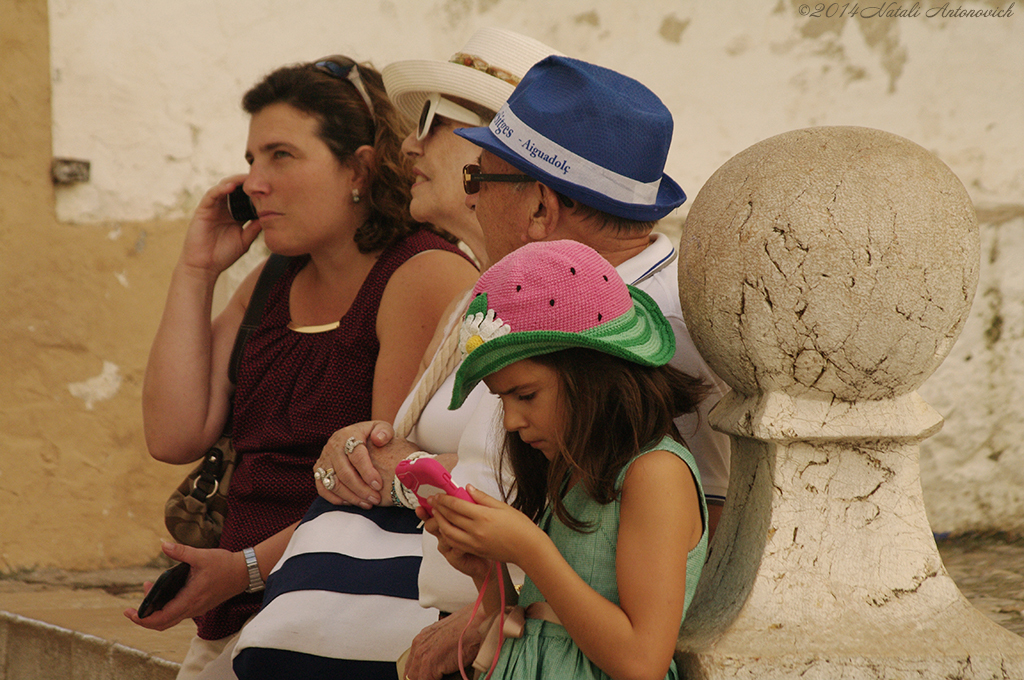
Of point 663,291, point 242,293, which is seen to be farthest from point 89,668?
point 663,291

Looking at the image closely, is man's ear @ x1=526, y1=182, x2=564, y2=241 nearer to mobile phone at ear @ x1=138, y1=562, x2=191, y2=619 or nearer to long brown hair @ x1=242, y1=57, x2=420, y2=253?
long brown hair @ x1=242, y1=57, x2=420, y2=253

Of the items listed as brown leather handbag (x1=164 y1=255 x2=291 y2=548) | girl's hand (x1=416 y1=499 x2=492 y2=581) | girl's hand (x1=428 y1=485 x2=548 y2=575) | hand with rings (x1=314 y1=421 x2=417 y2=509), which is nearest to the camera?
girl's hand (x1=428 y1=485 x2=548 y2=575)

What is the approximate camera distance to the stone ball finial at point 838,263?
1396mm

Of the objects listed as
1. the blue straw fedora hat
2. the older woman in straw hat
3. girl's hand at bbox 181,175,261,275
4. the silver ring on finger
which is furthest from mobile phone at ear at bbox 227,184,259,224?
the blue straw fedora hat

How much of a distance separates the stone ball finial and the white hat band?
299 millimetres

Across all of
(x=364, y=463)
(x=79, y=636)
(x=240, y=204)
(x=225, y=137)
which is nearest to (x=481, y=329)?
(x=364, y=463)

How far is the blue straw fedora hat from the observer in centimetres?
177

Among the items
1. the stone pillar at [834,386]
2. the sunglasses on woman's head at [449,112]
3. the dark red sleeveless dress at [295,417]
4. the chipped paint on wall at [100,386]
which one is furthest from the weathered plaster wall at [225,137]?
the stone pillar at [834,386]

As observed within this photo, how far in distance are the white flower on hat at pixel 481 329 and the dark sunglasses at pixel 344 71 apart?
158 cm

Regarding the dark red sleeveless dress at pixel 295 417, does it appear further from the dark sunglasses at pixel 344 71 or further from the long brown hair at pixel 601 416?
the long brown hair at pixel 601 416

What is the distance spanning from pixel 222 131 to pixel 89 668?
221 cm

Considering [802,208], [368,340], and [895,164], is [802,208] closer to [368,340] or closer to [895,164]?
[895,164]

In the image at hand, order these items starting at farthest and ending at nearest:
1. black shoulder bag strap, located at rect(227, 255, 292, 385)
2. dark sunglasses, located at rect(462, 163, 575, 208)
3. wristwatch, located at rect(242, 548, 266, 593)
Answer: black shoulder bag strap, located at rect(227, 255, 292, 385) → wristwatch, located at rect(242, 548, 266, 593) → dark sunglasses, located at rect(462, 163, 575, 208)

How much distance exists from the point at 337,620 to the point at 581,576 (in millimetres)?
645
